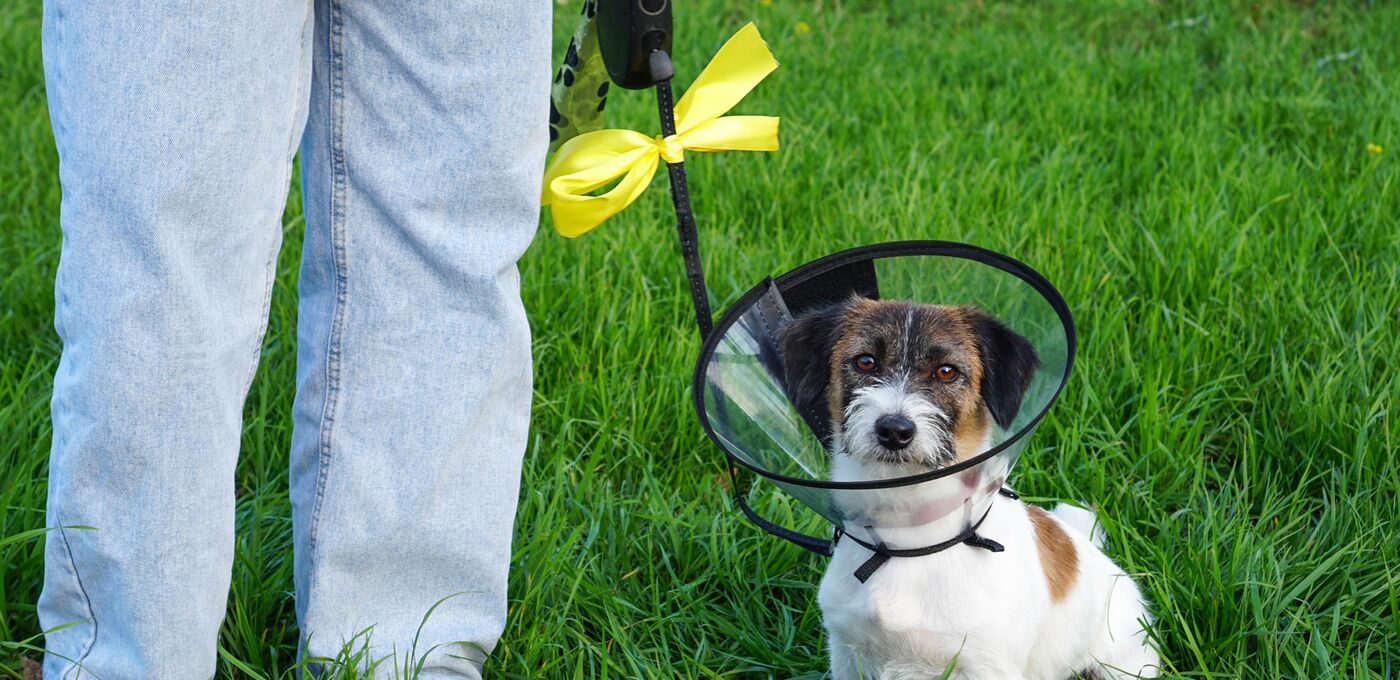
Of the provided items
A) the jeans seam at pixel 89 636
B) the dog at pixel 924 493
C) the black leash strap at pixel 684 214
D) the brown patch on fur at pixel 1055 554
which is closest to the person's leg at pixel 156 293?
the jeans seam at pixel 89 636

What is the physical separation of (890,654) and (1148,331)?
4.84 ft

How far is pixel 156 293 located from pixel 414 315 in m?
0.36

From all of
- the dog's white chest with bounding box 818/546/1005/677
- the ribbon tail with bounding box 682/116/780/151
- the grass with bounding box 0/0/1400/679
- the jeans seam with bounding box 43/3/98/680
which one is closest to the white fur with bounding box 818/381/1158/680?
the dog's white chest with bounding box 818/546/1005/677

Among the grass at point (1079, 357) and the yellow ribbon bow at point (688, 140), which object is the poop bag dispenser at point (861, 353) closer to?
the yellow ribbon bow at point (688, 140)

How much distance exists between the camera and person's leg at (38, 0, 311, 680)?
143 centimetres

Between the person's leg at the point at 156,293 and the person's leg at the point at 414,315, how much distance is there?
101 mm

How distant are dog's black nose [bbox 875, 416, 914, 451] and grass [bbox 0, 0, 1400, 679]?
62cm

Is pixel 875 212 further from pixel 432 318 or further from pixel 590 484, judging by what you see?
pixel 432 318

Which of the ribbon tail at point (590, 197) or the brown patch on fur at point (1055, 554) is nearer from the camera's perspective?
the ribbon tail at point (590, 197)

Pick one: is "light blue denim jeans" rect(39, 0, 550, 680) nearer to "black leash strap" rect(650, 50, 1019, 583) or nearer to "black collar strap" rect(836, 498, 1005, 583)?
"black leash strap" rect(650, 50, 1019, 583)

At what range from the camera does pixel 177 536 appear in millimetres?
1582

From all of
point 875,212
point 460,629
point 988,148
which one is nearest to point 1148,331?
point 875,212

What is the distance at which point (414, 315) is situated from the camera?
68.1 inches

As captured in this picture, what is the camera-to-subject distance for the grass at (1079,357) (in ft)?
7.06
